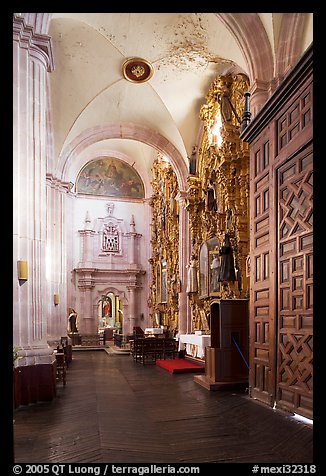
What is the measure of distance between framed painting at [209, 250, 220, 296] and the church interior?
81 mm

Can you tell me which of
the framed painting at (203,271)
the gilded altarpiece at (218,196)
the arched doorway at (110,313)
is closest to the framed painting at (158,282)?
the arched doorway at (110,313)

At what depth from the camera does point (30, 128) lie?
7.44 meters

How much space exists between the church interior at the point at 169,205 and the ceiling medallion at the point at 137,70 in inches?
1.7

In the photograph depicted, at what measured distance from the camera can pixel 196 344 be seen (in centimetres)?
1208

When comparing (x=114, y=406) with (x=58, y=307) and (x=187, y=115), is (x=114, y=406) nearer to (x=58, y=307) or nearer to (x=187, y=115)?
(x=58, y=307)

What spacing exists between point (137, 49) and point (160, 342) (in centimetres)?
925

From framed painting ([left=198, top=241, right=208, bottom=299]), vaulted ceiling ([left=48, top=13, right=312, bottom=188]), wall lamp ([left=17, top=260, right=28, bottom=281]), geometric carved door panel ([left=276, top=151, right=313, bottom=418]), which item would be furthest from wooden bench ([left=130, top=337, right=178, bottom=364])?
geometric carved door panel ([left=276, top=151, right=313, bottom=418])

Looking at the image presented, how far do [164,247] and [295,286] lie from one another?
14865 mm

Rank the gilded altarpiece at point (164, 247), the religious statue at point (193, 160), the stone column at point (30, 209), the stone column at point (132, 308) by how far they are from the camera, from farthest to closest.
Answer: the stone column at point (132, 308), the gilded altarpiece at point (164, 247), the religious statue at point (193, 160), the stone column at point (30, 209)

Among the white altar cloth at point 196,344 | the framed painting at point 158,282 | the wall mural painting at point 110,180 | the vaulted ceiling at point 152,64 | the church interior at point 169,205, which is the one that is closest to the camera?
the church interior at point 169,205

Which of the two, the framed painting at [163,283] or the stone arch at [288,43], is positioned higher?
the stone arch at [288,43]

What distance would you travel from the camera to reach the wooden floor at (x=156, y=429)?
426 centimetres

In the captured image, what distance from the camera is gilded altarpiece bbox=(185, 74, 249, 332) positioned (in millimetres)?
11453

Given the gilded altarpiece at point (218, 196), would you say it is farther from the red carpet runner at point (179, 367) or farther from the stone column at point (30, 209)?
the stone column at point (30, 209)
